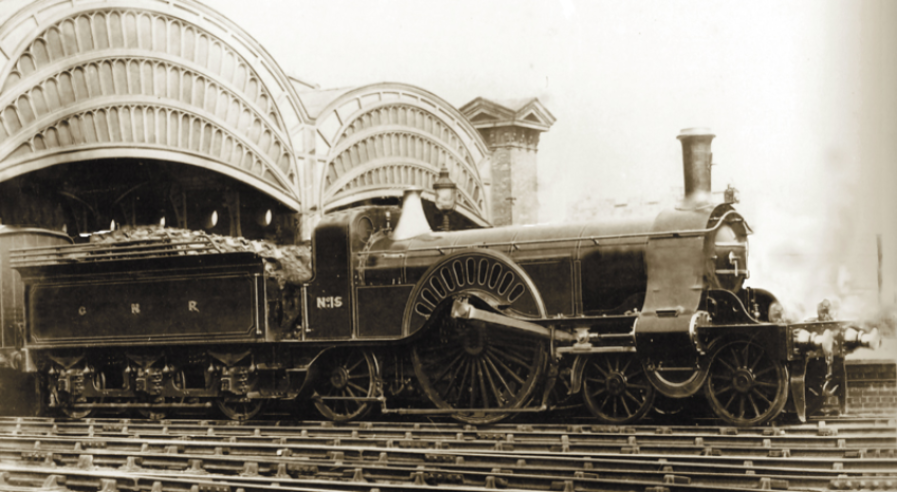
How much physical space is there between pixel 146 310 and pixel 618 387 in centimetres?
569

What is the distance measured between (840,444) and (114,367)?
872 centimetres

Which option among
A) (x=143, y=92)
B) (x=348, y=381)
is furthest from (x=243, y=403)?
(x=143, y=92)

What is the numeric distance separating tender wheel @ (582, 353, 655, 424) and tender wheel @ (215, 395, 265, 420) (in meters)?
3.90

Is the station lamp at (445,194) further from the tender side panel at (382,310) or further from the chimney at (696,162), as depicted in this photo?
the chimney at (696,162)

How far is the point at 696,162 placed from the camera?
28.4ft

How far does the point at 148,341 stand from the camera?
10.9 metres

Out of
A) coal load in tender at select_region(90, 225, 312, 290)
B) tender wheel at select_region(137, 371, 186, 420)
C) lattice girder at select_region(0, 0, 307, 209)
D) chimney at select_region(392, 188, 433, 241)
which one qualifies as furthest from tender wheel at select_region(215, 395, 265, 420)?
lattice girder at select_region(0, 0, 307, 209)

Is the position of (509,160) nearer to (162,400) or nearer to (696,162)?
(162,400)

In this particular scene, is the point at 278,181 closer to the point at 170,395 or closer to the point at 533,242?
the point at 170,395

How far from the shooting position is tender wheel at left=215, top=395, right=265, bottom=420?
10.6m

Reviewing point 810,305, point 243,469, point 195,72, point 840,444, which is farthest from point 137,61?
point 840,444

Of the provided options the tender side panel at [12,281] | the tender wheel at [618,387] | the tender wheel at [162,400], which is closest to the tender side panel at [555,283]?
the tender wheel at [618,387]

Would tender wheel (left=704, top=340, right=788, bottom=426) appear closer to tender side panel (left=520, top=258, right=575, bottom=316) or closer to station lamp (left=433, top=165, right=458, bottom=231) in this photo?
tender side panel (left=520, top=258, right=575, bottom=316)

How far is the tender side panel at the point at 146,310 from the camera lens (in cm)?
1044
